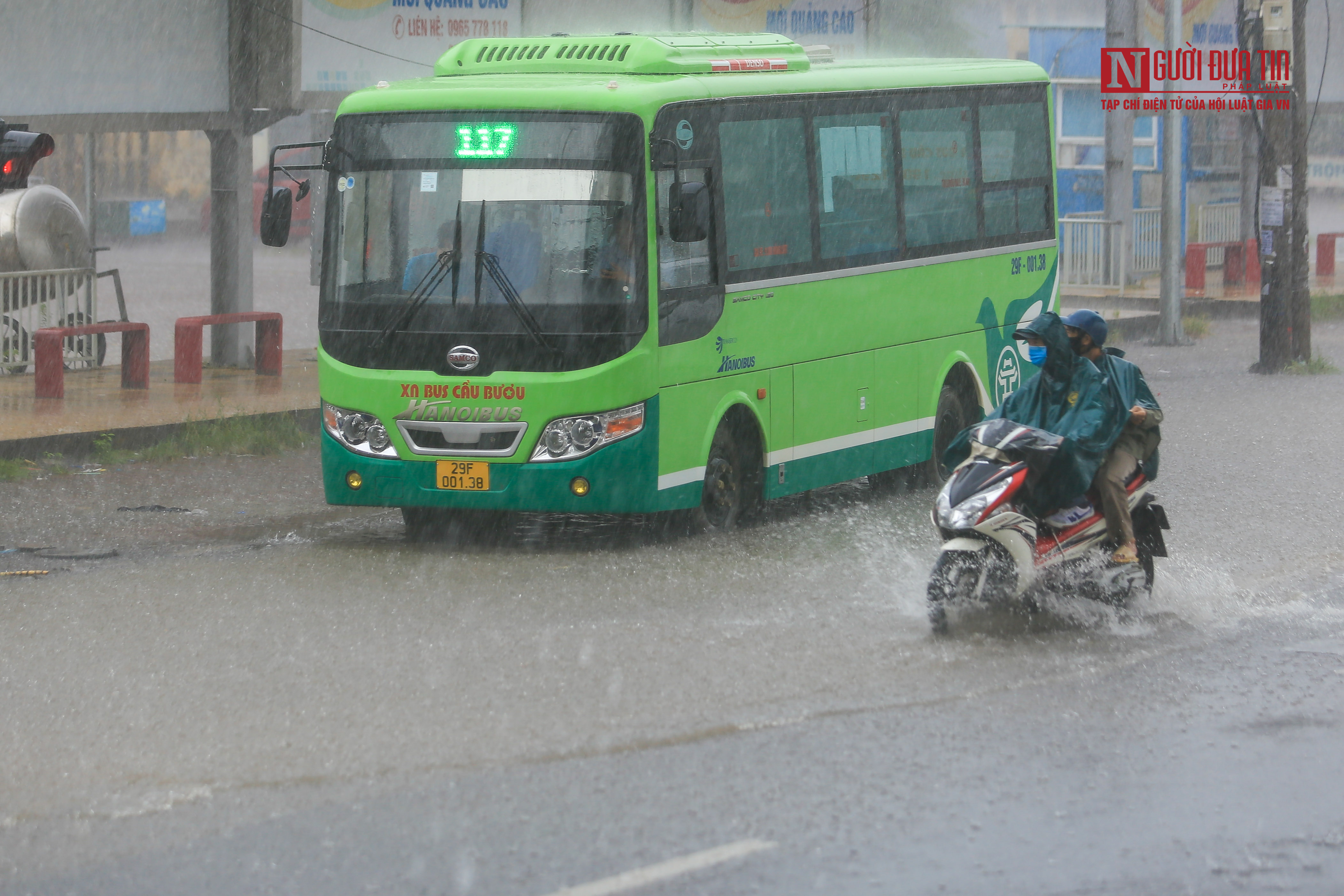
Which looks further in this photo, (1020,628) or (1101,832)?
(1020,628)

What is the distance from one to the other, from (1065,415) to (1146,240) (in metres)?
23.6

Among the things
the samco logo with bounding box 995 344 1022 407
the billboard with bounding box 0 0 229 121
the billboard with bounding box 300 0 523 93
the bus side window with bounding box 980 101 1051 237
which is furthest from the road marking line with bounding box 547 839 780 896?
the billboard with bounding box 300 0 523 93

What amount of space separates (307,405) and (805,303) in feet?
19.3

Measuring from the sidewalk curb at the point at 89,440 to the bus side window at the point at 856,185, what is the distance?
5.42m

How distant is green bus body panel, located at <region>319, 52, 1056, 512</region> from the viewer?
35.4 feet

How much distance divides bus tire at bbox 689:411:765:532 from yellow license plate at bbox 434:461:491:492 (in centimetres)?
132

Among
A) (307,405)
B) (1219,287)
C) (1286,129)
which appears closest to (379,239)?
(307,405)

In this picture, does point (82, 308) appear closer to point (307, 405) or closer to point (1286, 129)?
point (307, 405)

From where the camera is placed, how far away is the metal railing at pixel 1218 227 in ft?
109

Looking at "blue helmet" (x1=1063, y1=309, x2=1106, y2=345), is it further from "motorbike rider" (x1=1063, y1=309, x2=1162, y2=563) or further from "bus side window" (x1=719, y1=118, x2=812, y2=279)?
"bus side window" (x1=719, y1=118, x2=812, y2=279)

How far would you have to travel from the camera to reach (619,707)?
7410 millimetres

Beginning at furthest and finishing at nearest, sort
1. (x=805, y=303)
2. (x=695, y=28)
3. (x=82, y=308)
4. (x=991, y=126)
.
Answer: (x=695, y=28)
(x=82, y=308)
(x=991, y=126)
(x=805, y=303)

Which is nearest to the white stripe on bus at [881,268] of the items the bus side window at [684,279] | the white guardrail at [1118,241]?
the bus side window at [684,279]

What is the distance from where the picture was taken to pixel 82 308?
20.6 m
